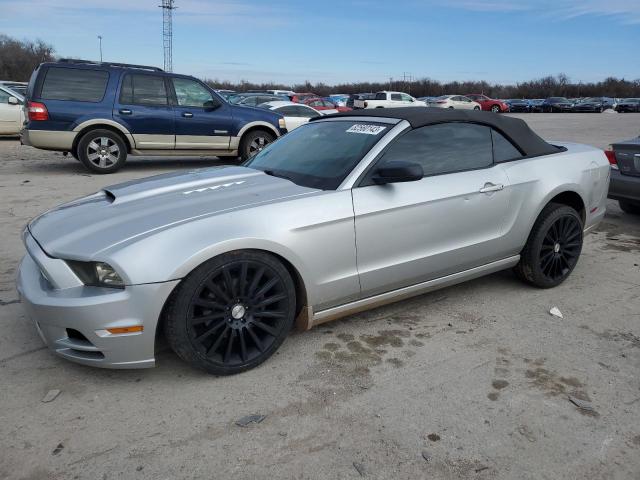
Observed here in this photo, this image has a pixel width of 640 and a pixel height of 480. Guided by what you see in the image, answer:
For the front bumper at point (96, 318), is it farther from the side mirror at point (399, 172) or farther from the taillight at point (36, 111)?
the taillight at point (36, 111)

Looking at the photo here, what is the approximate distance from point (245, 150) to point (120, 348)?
8523mm

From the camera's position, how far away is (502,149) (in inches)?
165

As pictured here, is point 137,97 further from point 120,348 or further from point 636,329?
point 636,329

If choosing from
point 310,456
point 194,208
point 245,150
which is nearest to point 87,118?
point 245,150

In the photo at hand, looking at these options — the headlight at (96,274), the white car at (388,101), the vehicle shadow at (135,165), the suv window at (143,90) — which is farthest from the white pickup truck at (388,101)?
the headlight at (96,274)

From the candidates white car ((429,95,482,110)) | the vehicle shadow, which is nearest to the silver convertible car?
the vehicle shadow

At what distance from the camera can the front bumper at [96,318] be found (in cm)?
268

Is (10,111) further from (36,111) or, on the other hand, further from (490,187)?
(490,187)

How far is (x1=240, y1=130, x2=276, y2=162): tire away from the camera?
35.9ft

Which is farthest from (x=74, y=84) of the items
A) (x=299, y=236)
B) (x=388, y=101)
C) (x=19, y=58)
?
(x=19, y=58)

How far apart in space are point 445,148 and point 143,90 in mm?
7545

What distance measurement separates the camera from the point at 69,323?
2732mm

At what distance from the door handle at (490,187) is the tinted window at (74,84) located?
25.8ft

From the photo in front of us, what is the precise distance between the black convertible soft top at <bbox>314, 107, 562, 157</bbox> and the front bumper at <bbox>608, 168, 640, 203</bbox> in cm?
249
